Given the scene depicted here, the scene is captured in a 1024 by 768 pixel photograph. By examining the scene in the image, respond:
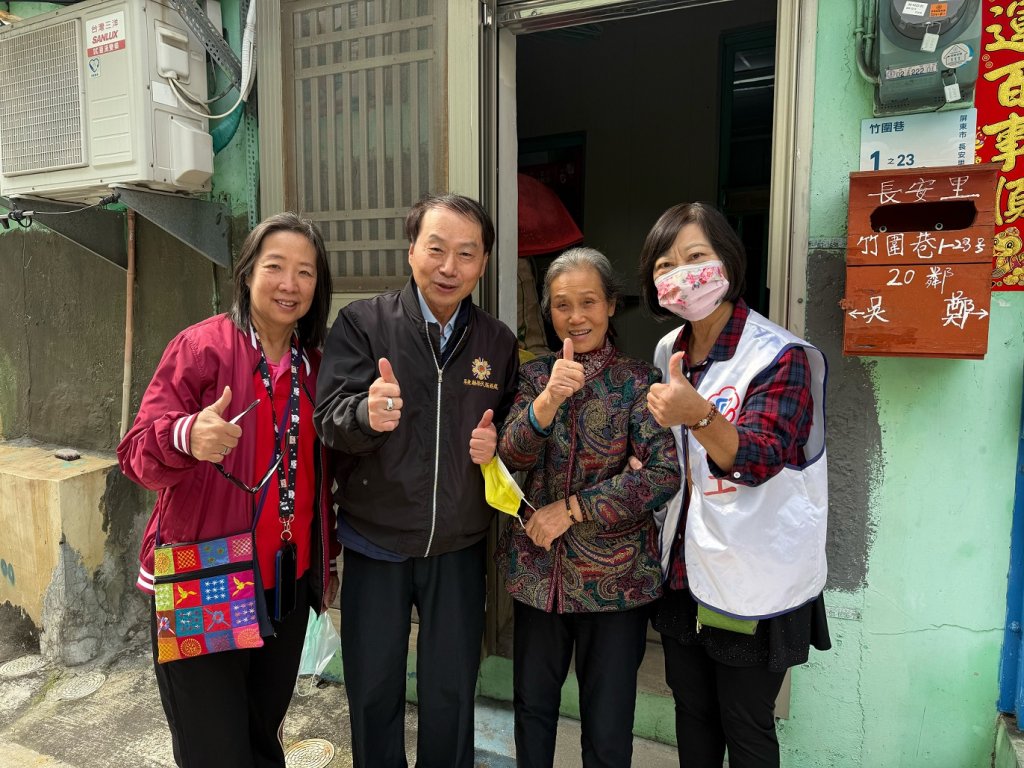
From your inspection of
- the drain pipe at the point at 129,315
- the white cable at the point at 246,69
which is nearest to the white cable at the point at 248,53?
the white cable at the point at 246,69

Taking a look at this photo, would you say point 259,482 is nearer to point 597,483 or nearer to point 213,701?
point 213,701

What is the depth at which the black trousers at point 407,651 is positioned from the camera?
2100mm

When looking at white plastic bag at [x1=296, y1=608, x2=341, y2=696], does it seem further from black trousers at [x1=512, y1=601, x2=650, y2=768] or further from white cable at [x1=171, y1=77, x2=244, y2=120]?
white cable at [x1=171, y1=77, x2=244, y2=120]

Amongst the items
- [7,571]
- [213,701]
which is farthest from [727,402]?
[7,571]

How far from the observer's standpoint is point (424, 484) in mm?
2029

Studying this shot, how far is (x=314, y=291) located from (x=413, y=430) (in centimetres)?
53

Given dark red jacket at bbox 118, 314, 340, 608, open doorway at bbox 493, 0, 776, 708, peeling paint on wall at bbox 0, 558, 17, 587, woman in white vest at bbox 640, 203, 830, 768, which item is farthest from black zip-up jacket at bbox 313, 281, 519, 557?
peeling paint on wall at bbox 0, 558, 17, 587

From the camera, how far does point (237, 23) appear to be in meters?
3.06

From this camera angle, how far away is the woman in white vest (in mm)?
1649

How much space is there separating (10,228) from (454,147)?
9.75 feet

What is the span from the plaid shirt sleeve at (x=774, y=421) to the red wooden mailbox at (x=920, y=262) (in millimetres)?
380

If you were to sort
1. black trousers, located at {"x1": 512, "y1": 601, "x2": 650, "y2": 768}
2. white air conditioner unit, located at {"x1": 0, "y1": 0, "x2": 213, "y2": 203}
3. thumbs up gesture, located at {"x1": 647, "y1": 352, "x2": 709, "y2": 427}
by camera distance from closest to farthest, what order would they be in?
thumbs up gesture, located at {"x1": 647, "y1": 352, "x2": 709, "y2": 427} → black trousers, located at {"x1": 512, "y1": 601, "x2": 650, "y2": 768} → white air conditioner unit, located at {"x1": 0, "y1": 0, "x2": 213, "y2": 203}

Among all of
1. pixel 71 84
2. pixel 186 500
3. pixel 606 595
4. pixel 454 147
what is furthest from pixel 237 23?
pixel 606 595

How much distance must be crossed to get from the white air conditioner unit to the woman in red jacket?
→ 1250 mm
